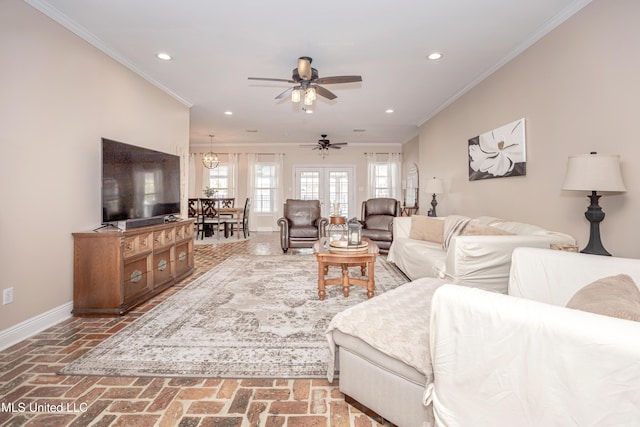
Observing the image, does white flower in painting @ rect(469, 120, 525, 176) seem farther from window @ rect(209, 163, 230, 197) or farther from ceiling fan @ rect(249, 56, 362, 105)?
window @ rect(209, 163, 230, 197)

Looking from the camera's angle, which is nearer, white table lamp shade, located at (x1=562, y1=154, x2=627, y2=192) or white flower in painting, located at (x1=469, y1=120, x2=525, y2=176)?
white table lamp shade, located at (x1=562, y1=154, x2=627, y2=192)

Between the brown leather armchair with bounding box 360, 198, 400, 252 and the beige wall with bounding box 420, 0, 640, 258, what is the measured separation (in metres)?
1.79

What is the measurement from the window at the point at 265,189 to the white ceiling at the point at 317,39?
4126mm

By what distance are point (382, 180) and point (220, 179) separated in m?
5.07

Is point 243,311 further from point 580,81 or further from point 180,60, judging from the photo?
point 580,81

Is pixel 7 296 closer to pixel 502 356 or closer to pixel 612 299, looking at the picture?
pixel 502 356

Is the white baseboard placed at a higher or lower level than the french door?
lower

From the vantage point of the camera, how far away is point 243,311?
107 inches

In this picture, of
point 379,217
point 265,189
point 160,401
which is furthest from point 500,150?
point 265,189

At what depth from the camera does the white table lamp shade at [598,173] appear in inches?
74.0

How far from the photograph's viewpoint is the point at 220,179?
8.96 meters

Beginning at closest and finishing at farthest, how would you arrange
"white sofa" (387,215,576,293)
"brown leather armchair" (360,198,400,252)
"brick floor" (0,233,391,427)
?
"brick floor" (0,233,391,427) < "white sofa" (387,215,576,293) < "brown leather armchair" (360,198,400,252)

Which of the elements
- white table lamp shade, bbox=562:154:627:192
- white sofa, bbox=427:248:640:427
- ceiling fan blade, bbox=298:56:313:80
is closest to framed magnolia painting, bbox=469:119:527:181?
Answer: white table lamp shade, bbox=562:154:627:192

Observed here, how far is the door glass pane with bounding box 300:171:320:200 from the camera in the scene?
900 centimetres
